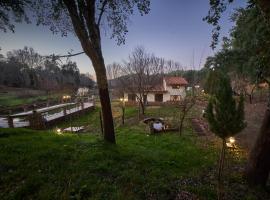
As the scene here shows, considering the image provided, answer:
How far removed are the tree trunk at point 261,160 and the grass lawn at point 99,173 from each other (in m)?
0.45

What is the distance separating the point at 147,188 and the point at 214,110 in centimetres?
336

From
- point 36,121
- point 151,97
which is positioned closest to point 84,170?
point 36,121

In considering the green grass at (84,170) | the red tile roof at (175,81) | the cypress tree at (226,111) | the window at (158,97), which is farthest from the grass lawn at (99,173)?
the window at (158,97)

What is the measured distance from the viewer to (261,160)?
6312mm

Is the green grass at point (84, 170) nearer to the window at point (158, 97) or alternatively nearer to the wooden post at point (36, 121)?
the wooden post at point (36, 121)

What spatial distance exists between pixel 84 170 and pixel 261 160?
6.07m

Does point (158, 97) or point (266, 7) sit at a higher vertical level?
point (266, 7)

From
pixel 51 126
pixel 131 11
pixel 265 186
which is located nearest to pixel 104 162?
pixel 265 186

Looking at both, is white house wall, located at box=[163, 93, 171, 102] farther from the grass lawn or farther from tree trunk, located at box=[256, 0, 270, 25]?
tree trunk, located at box=[256, 0, 270, 25]

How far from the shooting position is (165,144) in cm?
1234

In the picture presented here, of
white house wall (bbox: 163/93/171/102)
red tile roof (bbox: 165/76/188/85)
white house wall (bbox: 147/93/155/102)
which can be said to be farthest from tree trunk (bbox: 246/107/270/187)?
white house wall (bbox: 147/93/155/102)

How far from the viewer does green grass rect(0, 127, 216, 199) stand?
4844 mm

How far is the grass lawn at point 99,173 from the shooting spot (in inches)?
193

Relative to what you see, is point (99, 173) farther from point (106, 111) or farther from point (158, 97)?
point (158, 97)
